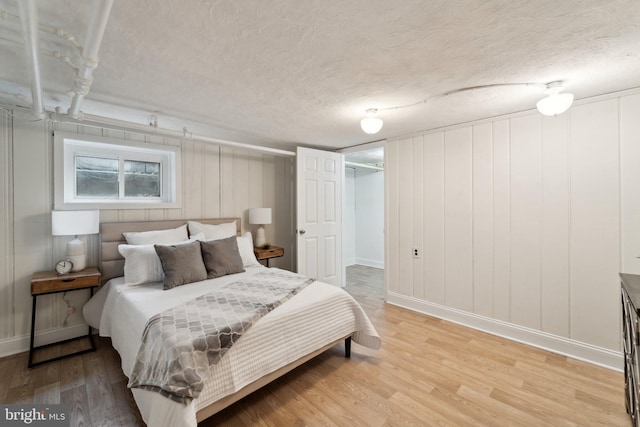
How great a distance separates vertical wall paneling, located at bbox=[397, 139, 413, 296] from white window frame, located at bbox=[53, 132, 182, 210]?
2876 mm

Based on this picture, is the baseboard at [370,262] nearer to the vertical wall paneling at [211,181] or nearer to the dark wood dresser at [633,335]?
the vertical wall paneling at [211,181]

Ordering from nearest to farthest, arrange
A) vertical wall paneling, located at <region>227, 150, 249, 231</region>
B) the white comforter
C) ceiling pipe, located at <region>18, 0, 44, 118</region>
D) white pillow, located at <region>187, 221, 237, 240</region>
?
1. ceiling pipe, located at <region>18, 0, 44, 118</region>
2. the white comforter
3. white pillow, located at <region>187, 221, 237, 240</region>
4. vertical wall paneling, located at <region>227, 150, 249, 231</region>

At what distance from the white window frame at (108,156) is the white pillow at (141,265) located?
69cm

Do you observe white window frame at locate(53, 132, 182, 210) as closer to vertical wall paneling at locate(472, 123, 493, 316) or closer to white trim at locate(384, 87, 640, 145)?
white trim at locate(384, 87, 640, 145)

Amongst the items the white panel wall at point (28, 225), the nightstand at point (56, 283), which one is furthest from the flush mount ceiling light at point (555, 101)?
the nightstand at point (56, 283)

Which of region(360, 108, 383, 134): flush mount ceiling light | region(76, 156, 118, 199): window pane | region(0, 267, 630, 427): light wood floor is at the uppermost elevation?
region(360, 108, 383, 134): flush mount ceiling light

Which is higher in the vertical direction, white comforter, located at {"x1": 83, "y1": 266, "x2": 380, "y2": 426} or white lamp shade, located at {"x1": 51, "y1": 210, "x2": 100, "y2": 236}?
white lamp shade, located at {"x1": 51, "y1": 210, "x2": 100, "y2": 236}

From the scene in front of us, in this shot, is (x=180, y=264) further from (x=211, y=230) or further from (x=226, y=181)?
(x=226, y=181)

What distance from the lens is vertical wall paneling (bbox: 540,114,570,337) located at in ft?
8.09

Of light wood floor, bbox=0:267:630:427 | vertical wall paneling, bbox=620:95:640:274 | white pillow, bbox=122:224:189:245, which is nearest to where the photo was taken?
light wood floor, bbox=0:267:630:427

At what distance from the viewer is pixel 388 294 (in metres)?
3.81

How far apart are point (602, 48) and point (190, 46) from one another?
2455mm

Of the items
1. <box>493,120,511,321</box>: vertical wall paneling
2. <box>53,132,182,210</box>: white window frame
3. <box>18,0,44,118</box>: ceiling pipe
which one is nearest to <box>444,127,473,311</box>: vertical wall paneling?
<box>493,120,511,321</box>: vertical wall paneling

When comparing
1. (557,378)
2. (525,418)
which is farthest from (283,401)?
(557,378)
